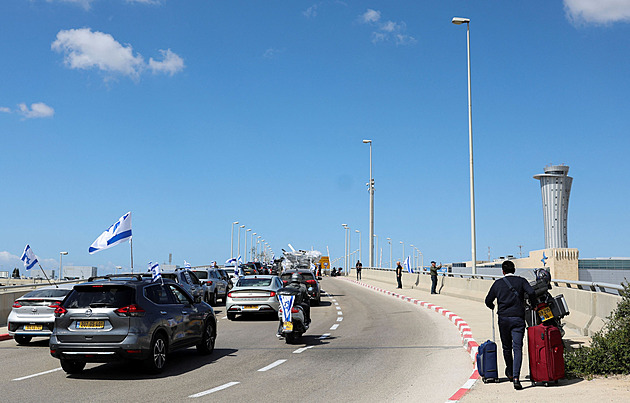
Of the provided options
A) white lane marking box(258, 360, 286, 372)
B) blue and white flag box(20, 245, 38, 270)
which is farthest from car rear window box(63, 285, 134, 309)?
blue and white flag box(20, 245, 38, 270)

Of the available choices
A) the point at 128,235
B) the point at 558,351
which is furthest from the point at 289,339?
the point at 128,235

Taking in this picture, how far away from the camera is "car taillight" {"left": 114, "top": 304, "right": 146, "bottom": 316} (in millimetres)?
10602

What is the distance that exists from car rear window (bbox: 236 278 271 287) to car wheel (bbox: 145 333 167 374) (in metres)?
10.1

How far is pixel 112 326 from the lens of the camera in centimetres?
1055

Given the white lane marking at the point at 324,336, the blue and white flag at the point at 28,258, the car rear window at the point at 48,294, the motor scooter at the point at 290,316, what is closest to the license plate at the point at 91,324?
the motor scooter at the point at 290,316

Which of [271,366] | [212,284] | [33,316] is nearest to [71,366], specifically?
[271,366]

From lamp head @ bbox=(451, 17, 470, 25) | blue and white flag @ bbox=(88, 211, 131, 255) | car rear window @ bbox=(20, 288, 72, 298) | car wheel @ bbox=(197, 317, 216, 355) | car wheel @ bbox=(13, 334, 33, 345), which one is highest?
lamp head @ bbox=(451, 17, 470, 25)

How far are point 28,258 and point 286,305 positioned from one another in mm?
15461

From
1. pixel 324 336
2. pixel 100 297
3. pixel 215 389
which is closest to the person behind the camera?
pixel 215 389

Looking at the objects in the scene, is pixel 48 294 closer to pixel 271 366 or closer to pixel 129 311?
pixel 129 311

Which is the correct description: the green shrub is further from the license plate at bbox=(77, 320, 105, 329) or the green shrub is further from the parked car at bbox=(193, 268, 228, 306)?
the parked car at bbox=(193, 268, 228, 306)

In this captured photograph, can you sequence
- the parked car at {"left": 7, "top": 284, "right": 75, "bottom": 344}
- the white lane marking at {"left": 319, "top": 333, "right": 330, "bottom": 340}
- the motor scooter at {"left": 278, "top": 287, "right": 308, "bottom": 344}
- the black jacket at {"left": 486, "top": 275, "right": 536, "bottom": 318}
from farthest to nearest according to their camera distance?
the white lane marking at {"left": 319, "top": 333, "right": 330, "bottom": 340}, the parked car at {"left": 7, "top": 284, "right": 75, "bottom": 344}, the motor scooter at {"left": 278, "top": 287, "right": 308, "bottom": 344}, the black jacket at {"left": 486, "top": 275, "right": 536, "bottom": 318}

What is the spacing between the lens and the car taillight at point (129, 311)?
10.6 metres

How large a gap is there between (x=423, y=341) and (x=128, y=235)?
45.0 feet
